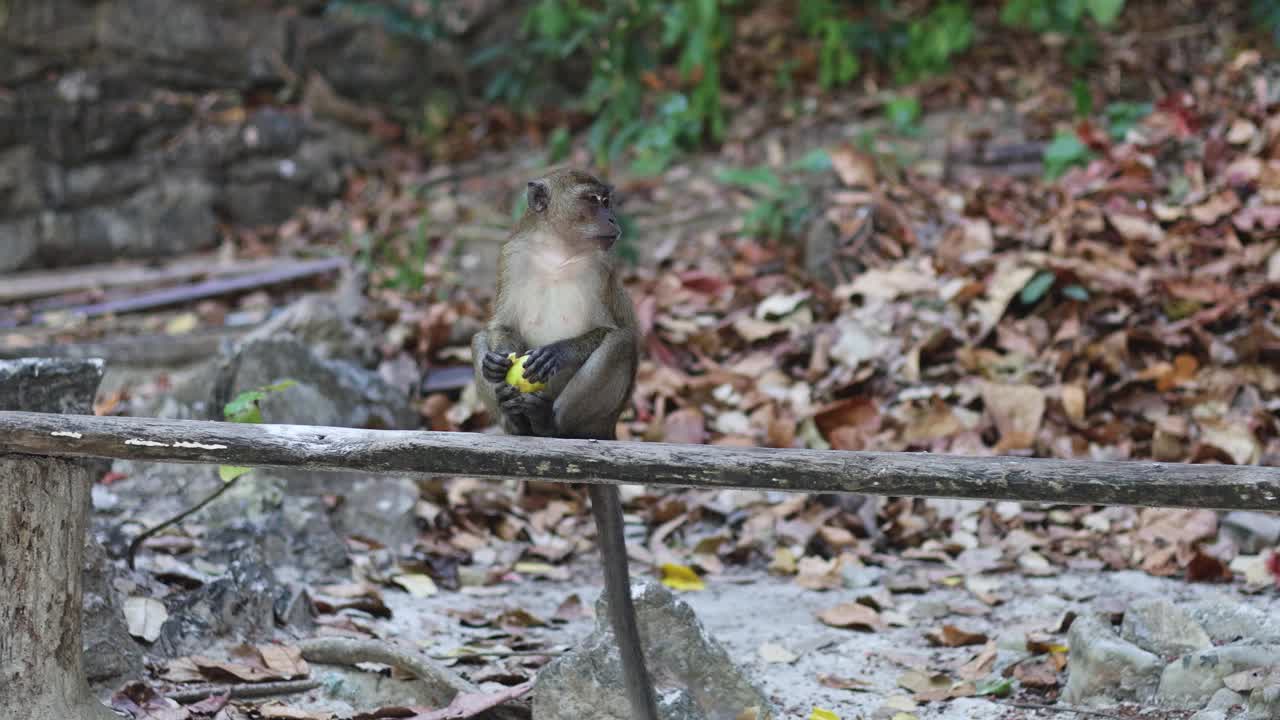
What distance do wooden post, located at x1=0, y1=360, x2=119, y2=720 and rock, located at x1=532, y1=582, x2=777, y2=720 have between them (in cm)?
113

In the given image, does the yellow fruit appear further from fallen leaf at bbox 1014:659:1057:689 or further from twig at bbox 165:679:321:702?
fallen leaf at bbox 1014:659:1057:689

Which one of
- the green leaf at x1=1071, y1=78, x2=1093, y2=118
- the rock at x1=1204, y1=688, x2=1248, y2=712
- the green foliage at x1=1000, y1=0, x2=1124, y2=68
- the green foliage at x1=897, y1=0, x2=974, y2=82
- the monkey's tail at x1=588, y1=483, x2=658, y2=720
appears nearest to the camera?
the monkey's tail at x1=588, y1=483, x2=658, y2=720

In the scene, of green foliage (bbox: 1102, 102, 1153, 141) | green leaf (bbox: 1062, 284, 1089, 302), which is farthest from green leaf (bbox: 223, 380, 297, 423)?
green foliage (bbox: 1102, 102, 1153, 141)

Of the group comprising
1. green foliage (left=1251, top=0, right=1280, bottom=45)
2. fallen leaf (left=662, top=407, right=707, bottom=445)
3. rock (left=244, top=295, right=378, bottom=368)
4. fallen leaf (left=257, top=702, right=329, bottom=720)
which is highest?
green foliage (left=1251, top=0, right=1280, bottom=45)

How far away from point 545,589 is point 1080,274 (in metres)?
2.84

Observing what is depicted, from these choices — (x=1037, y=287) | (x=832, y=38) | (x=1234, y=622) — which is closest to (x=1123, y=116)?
(x=832, y=38)

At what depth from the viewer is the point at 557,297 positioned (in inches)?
161

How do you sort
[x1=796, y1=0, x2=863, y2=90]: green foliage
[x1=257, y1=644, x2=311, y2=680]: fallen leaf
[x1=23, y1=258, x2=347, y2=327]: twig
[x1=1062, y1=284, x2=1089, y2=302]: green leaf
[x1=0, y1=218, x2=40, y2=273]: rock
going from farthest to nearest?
[x1=0, y1=218, x2=40, y2=273]: rock → [x1=796, y1=0, x2=863, y2=90]: green foliage → [x1=23, y1=258, x2=347, y2=327]: twig → [x1=1062, y1=284, x2=1089, y2=302]: green leaf → [x1=257, y1=644, x2=311, y2=680]: fallen leaf

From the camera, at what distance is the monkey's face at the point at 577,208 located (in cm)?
389

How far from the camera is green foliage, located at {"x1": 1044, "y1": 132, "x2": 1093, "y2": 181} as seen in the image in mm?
7746

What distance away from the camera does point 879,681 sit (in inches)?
164

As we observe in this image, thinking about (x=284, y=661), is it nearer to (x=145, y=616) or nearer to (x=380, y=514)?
(x=145, y=616)

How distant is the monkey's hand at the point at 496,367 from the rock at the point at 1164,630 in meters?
1.89

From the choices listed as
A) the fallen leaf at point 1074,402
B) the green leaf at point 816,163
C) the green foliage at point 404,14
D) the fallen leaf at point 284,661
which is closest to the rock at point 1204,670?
the fallen leaf at point 1074,402
